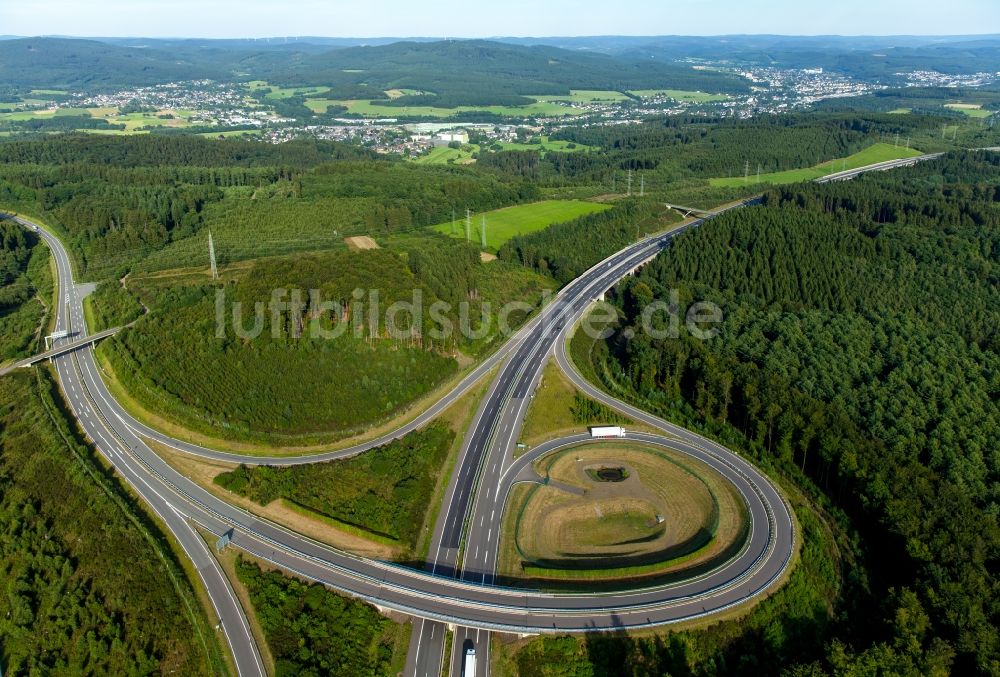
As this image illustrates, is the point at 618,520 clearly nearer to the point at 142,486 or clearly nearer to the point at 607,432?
the point at 607,432

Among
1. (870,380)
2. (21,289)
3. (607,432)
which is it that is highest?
(21,289)

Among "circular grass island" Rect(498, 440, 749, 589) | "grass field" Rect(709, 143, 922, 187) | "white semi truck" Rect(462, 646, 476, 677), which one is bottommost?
"white semi truck" Rect(462, 646, 476, 677)

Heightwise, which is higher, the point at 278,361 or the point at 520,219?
the point at 520,219

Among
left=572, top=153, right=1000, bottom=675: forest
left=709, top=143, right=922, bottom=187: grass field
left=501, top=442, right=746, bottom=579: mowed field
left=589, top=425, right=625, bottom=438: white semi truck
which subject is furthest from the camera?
left=709, top=143, right=922, bottom=187: grass field

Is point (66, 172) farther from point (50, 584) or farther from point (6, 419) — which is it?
point (50, 584)

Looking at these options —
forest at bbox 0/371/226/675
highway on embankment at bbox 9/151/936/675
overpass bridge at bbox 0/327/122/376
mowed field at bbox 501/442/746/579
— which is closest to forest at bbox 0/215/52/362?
overpass bridge at bbox 0/327/122/376

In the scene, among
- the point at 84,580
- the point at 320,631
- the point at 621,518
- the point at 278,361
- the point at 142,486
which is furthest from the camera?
the point at 278,361

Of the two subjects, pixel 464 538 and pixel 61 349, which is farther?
pixel 61 349

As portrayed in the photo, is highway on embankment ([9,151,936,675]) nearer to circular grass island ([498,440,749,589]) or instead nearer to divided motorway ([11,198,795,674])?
divided motorway ([11,198,795,674])

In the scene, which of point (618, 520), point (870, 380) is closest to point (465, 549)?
point (618, 520)
